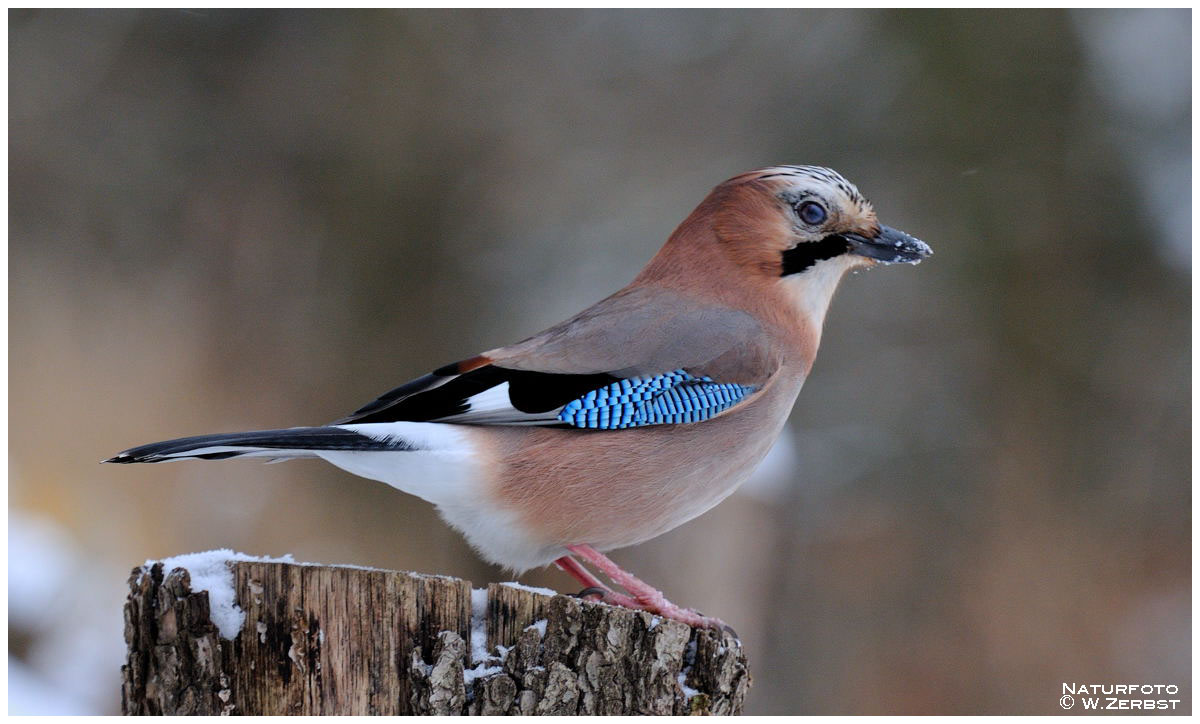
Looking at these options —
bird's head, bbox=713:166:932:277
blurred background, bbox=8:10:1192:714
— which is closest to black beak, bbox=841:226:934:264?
bird's head, bbox=713:166:932:277

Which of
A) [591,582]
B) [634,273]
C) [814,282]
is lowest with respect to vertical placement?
[591,582]

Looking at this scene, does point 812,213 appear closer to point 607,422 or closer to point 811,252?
point 811,252

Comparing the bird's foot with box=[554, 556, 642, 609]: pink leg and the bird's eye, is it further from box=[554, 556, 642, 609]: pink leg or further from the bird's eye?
the bird's eye

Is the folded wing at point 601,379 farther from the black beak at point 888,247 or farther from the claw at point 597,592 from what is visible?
the claw at point 597,592

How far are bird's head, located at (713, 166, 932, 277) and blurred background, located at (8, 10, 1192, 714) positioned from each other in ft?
9.25

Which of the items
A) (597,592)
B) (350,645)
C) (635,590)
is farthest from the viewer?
(597,592)

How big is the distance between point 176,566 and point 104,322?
4864 mm

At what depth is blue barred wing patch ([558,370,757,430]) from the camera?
138 inches

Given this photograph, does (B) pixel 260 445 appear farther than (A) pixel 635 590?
No

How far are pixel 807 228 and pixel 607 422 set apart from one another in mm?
1115

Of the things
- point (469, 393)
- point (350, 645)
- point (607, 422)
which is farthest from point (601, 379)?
point (350, 645)

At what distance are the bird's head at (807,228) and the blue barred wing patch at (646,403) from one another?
2.28ft

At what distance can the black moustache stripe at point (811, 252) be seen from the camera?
397 centimetres

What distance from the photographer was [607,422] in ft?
11.5
